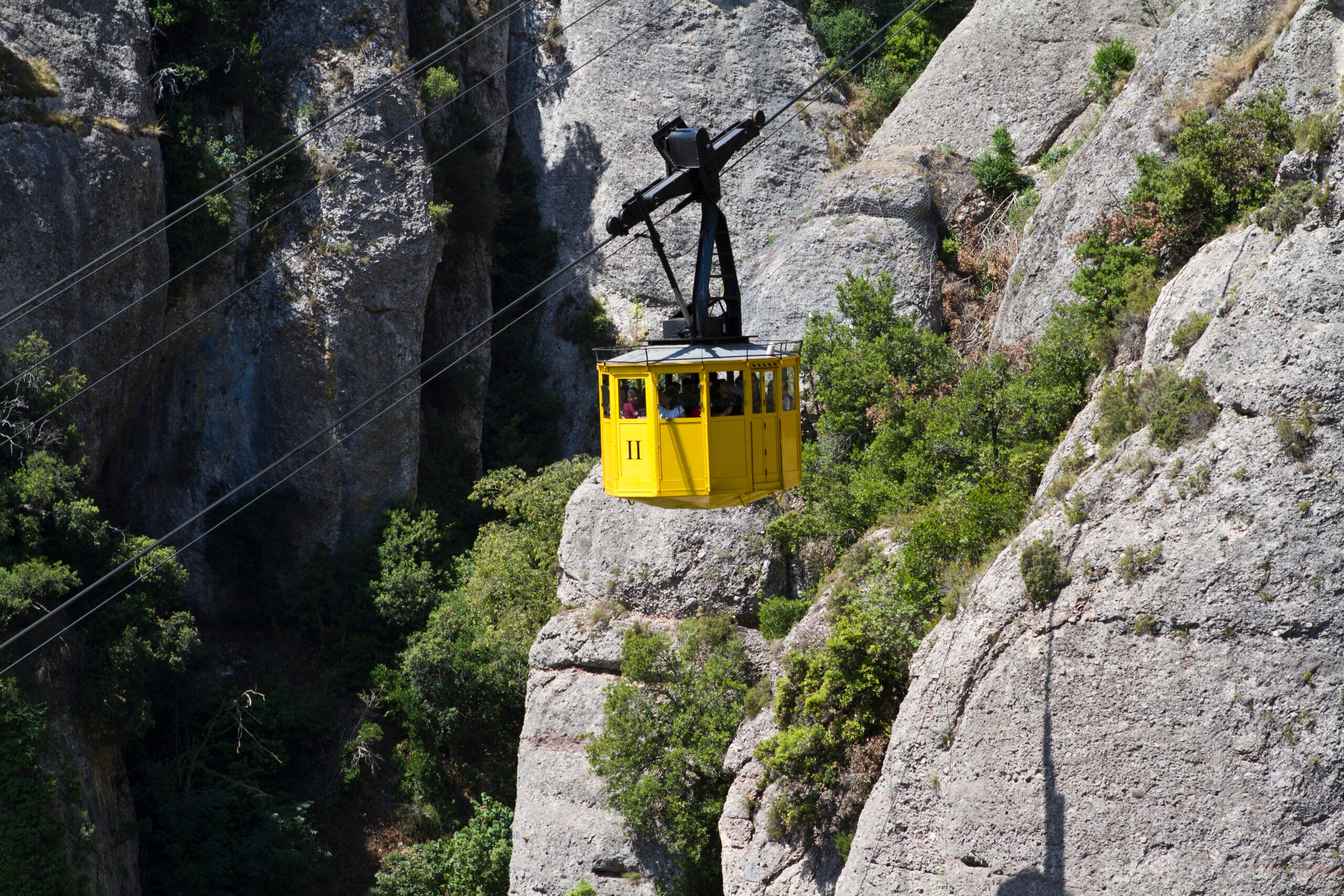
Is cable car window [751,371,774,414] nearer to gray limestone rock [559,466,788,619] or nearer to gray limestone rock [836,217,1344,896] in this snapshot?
gray limestone rock [836,217,1344,896]

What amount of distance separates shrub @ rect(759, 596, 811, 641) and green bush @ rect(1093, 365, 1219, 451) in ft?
26.8

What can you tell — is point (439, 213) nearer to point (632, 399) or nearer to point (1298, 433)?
point (632, 399)

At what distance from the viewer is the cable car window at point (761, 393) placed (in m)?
14.3

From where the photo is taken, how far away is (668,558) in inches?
1001

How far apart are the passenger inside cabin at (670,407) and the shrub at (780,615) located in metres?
10.1

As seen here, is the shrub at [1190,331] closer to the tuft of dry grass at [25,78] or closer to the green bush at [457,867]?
the green bush at [457,867]

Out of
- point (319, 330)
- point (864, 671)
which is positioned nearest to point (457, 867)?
point (864, 671)

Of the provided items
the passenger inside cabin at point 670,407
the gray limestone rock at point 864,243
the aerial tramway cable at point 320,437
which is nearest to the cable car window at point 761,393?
the passenger inside cabin at point 670,407

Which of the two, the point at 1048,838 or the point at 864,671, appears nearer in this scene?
the point at 1048,838

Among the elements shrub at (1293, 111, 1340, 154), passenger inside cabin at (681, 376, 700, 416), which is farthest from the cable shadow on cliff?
shrub at (1293, 111, 1340, 154)

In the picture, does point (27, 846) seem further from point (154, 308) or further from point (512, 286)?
point (512, 286)

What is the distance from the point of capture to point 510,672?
3033cm

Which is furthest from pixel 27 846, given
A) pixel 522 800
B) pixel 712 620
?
pixel 712 620

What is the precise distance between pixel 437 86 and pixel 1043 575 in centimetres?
2541
